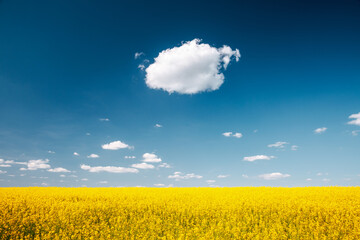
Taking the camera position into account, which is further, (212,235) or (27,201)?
(27,201)

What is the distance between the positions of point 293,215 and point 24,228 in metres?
9.85

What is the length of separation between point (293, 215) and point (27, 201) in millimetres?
12251

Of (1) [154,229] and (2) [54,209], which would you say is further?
(2) [54,209]

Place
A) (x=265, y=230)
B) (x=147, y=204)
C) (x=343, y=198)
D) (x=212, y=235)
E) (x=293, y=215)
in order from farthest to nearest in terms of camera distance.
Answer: (x=343, y=198) < (x=147, y=204) < (x=293, y=215) < (x=265, y=230) < (x=212, y=235)

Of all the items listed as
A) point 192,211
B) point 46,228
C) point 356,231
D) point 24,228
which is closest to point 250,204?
point 192,211

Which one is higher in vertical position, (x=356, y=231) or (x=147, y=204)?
(x=147, y=204)

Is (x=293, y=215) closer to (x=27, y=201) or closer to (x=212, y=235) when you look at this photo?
(x=212, y=235)

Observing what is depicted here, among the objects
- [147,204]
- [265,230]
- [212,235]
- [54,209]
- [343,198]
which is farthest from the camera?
[343,198]

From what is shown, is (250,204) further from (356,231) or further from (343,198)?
(343,198)

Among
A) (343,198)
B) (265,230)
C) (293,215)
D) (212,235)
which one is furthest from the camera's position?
(343,198)

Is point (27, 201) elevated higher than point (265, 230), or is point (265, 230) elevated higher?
point (27, 201)

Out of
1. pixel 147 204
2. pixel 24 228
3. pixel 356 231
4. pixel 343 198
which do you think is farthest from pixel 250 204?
pixel 24 228

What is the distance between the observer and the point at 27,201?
1210 centimetres

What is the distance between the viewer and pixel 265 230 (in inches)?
317
